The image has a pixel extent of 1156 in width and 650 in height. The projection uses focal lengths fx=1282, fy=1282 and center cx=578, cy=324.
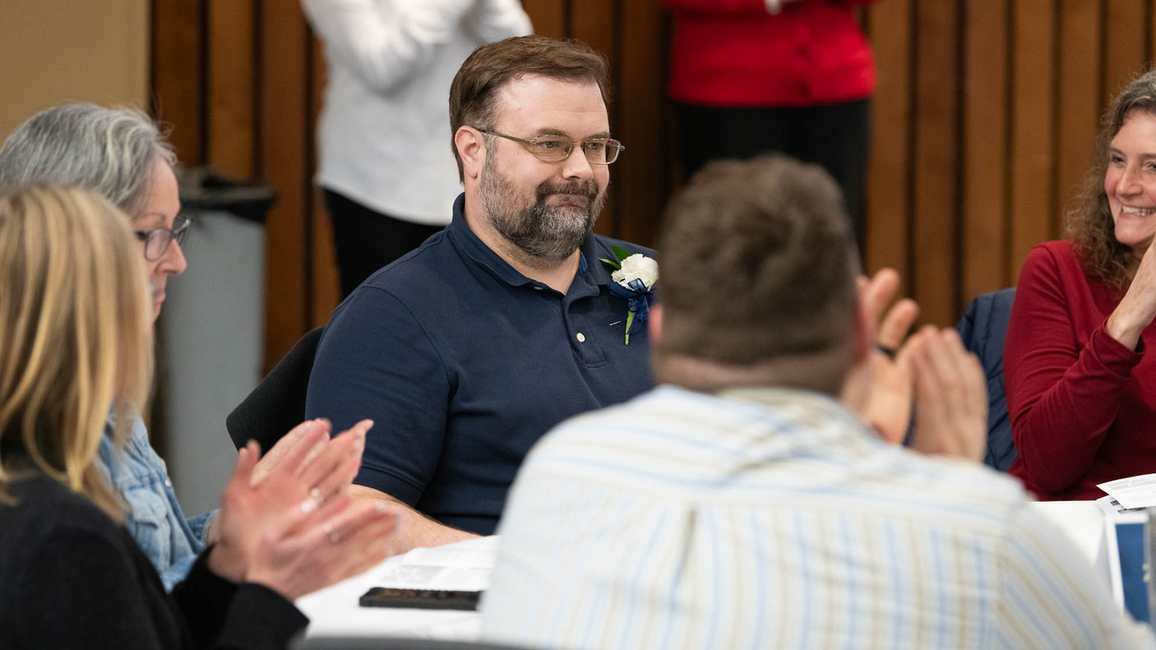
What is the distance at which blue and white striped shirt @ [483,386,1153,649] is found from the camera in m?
0.96

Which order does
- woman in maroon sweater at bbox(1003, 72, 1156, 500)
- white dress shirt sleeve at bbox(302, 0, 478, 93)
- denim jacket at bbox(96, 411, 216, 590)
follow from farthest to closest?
white dress shirt sleeve at bbox(302, 0, 478, 93) → woman in maroon sweater at bbox(1003, 72, 1156, 500) → denim jacket at bbox(96, 411, 216, 590)


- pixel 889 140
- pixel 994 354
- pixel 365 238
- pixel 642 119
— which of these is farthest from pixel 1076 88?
pixel 365 238

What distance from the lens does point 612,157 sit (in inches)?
98.4

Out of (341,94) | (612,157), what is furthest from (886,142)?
(612,157)

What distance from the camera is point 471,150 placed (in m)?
2.46

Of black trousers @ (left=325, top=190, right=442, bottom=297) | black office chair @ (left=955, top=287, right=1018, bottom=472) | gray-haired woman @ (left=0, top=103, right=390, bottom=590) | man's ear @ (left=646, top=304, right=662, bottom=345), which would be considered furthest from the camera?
black trousers @ (left=325, top=190, right=442, bottom=297)

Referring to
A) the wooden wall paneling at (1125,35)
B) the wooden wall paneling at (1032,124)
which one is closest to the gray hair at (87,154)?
the wooden wall paneling at (1032,124)

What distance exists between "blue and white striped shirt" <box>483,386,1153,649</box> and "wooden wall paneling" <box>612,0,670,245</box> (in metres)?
3.43

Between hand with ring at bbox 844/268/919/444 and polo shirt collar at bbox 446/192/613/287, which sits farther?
polo shirt collar at bbox 446/192/613/287

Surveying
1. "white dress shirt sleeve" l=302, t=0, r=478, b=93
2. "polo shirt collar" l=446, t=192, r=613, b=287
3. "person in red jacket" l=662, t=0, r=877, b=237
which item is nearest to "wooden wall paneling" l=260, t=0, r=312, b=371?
"white dress shirt sleeve" l=302, t=0, r=478, b=93

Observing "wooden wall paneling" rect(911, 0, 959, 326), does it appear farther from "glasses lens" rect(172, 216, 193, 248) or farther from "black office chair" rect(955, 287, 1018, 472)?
"glasses lens" rect(172, 216, 193, 248)

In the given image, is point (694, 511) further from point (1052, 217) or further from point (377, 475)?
point (1052, 217)

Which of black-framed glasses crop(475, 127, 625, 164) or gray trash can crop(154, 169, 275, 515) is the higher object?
black-framed glasses crop(475, 127, 625, 164)

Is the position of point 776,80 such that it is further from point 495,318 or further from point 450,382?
point 450,382
